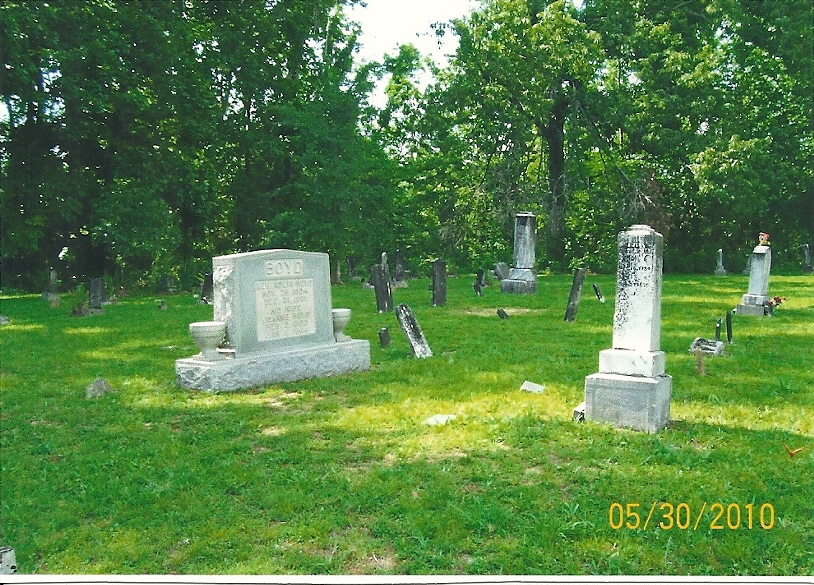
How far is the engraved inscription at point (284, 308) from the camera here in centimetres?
771

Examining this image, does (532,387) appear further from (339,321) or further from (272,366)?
(272,366)

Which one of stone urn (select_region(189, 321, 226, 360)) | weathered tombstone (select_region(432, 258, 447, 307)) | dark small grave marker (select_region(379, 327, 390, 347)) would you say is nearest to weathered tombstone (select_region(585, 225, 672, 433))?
stone urn (select_region(189, 321, 226, 360))

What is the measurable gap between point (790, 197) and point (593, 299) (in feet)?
56.4

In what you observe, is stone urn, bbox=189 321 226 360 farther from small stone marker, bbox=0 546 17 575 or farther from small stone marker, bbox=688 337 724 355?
small stone marker, bbox=688 337 724 355

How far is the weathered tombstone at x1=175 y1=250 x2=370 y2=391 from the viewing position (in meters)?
7.42

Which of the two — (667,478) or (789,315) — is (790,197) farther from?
(667,478)

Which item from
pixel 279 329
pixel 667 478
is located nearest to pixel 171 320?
pixel 279 329

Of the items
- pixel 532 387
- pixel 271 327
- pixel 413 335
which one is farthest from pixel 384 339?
pixel 532 387

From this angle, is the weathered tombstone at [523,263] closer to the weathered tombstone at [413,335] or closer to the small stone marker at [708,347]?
the small stone marker at [708,347]

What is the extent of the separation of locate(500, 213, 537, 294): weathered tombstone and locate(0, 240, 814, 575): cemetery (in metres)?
8.07

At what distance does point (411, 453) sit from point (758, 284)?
36.7ft

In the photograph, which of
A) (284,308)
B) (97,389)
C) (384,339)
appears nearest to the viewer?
(97,389)
